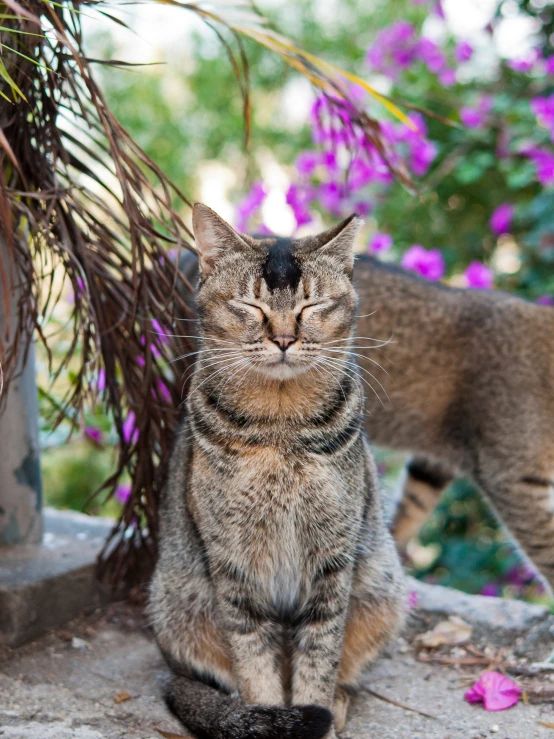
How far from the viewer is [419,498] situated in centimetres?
377

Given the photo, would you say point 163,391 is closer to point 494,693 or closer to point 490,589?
point 494,693

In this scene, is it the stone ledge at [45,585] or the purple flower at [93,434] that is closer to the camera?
the stone ledge at [45,585]

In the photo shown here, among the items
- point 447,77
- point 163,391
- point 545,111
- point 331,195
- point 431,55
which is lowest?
point 163,391

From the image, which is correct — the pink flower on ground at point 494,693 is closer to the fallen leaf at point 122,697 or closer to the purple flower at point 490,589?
the fallen leaf at point 122,697

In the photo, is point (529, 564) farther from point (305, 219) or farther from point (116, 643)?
point (305, 219)

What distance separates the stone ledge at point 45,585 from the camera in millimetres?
2498

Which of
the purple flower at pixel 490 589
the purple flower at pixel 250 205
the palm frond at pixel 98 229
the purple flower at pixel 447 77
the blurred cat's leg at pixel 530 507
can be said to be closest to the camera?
the palm frond at pixel 98 229

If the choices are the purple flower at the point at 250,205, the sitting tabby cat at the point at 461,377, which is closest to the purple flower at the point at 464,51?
the purple flower at the point at 250,205

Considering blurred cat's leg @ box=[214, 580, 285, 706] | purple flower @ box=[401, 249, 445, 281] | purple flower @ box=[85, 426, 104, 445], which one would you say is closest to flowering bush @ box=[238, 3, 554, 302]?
purple flower @ box=[401, 249, 445, 281]

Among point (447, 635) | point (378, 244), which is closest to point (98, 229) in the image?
point (447, 635)

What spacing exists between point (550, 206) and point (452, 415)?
1206 millimetres

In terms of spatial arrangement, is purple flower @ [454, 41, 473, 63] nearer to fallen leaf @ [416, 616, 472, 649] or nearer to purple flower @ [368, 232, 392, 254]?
purple flower @ [368, 232, 392, 254]

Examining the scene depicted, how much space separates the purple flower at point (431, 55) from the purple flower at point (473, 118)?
37cm

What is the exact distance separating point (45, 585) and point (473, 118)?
3.03 meters
